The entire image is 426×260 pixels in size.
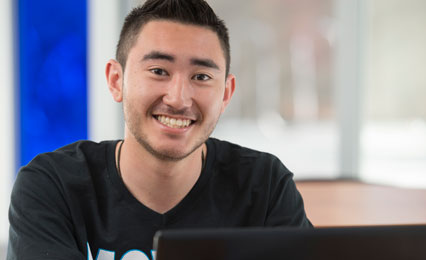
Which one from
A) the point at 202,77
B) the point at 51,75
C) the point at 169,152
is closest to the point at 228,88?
the point at 202,77

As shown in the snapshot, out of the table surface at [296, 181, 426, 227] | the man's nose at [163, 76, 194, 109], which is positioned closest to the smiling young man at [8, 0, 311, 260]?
the man's nose at [163, 76, 194, 109]

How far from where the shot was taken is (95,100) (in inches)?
125

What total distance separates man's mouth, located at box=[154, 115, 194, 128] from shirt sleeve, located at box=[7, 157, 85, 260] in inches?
12.0

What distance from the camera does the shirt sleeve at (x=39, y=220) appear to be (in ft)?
3.59

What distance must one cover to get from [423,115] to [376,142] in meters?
0.41

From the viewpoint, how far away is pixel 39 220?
1.14m

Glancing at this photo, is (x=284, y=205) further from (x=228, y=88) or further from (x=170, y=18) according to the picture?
(x=170, y=18)

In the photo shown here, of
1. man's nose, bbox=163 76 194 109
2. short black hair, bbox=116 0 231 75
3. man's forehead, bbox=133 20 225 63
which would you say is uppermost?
short black hair, bbox=116 0 231 75

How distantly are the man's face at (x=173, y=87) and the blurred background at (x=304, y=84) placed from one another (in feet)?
6.47

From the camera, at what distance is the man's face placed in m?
1.20

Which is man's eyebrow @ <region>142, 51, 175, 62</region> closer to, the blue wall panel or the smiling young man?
the smiling young man

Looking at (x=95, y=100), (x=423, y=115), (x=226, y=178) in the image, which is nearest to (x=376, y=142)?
(x=423, y=115)

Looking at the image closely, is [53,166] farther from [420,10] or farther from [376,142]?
[420,10]

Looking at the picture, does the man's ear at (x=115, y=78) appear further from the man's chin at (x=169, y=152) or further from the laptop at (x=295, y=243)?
the laptop at (x=295, y=243)
